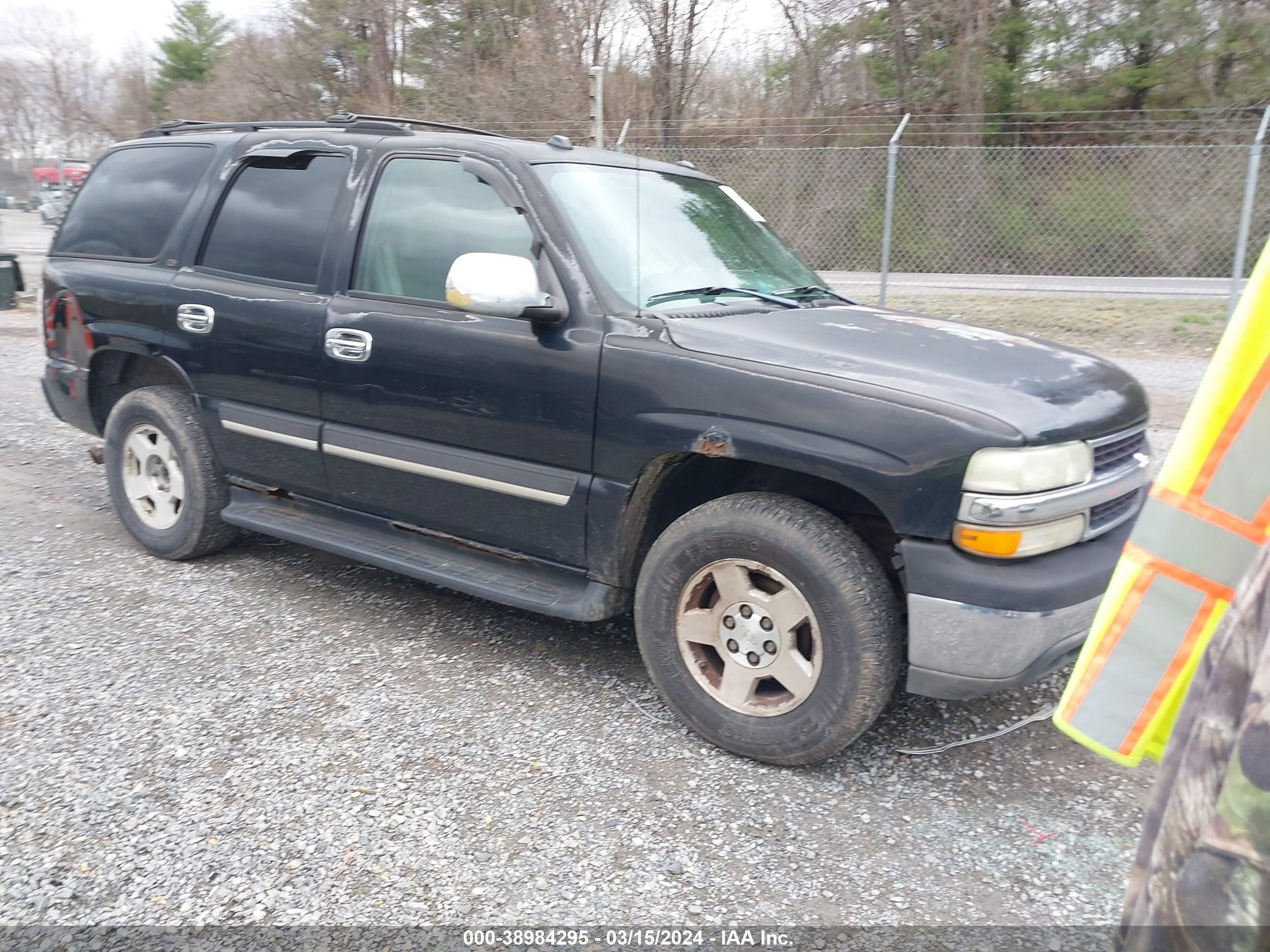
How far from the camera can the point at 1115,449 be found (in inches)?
114

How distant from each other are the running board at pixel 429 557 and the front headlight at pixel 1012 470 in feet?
4.35

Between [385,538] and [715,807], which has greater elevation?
[385,538]

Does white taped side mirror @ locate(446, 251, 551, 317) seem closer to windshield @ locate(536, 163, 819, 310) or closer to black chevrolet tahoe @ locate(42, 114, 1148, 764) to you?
black chevrolet tahoe @ locate(42, 114, 1148, 764)

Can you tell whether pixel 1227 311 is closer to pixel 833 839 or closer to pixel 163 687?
pixel 833 839

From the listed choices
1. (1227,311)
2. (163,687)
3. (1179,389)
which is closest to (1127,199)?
(1227,311)

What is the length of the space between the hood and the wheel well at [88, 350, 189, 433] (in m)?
2.93

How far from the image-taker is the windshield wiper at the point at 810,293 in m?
3.80

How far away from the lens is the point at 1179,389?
845 cm

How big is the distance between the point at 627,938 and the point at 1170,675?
1.49 metres

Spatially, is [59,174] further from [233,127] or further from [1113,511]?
[1113,511]

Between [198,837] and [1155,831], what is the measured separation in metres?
2.38

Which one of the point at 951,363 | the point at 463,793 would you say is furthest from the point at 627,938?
the point at 951,363

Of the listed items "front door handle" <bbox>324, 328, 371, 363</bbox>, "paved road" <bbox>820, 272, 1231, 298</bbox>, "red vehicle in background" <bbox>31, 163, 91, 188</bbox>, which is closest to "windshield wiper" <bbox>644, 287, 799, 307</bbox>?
"front door handle" <bbox>324, 328, 371, 363</bbox>

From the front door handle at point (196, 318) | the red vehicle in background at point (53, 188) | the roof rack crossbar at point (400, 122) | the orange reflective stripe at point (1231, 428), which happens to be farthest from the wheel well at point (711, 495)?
the red vehicle in background at point (53, 188)
